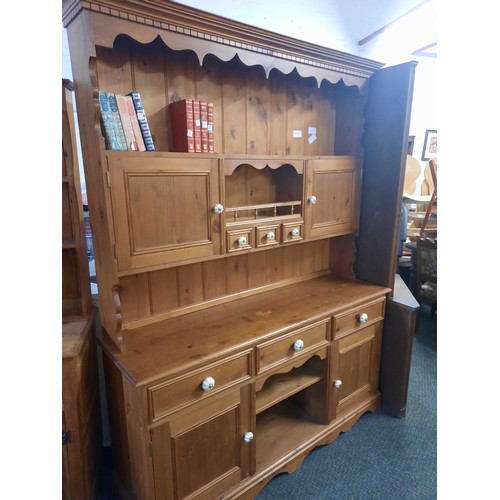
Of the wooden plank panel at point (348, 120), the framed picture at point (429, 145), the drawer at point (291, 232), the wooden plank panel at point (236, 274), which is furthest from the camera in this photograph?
the framed picture at point (429, 145)

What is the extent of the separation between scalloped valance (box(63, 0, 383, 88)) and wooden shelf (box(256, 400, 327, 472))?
5.81 feet

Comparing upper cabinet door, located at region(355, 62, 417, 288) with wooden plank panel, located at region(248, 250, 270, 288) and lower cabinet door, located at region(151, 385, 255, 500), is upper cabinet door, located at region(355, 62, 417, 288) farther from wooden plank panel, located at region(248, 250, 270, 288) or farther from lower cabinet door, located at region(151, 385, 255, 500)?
lower cabinet door, located at region(151, 385, 255, 500)

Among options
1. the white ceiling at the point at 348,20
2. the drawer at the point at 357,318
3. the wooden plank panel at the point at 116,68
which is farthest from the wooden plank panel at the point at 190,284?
the white ceiling at the point at 348,20

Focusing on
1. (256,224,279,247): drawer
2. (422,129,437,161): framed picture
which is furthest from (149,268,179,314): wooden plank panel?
(422,129,437,161): framed picture

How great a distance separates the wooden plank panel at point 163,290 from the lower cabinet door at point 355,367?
0.86 m

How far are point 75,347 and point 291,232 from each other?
1.08m

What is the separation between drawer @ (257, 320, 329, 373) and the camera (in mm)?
1512

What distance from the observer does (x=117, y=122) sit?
1250mm

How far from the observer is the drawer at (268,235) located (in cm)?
165

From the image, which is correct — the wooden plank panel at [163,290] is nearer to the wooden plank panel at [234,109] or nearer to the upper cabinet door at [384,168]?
the wooden plank panel at [234,109]

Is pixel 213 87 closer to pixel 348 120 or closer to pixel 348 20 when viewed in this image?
pixel 348 120

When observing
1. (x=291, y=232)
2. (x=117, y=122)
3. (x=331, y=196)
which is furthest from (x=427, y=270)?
(x=117, y=122)
